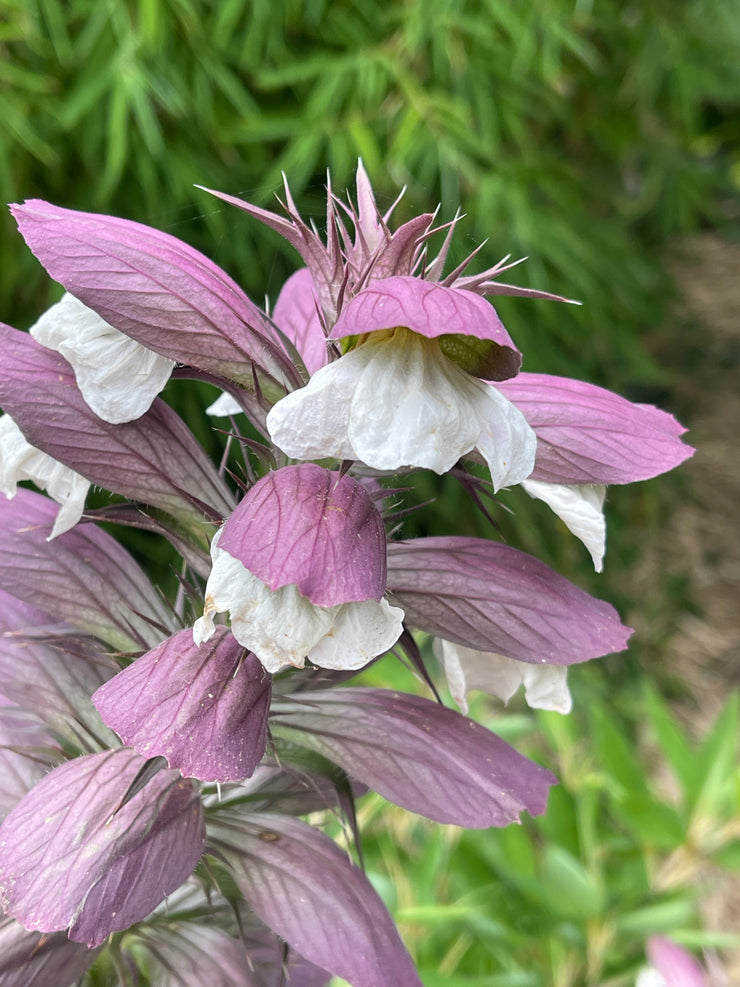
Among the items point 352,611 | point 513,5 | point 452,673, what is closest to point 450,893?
point 452,673

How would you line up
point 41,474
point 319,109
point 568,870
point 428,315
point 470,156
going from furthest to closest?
point 470,156
point 319,109
point 568,870
point 41,474
point 428,315

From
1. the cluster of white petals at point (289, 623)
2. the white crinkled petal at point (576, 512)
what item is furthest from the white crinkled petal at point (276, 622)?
the white crinkled petal at point (576, 512)

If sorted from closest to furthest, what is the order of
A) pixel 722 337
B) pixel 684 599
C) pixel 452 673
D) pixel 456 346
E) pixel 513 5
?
pixel 456 346
pixel 452 673
pixel 513 5
pixel 684 599
pixel 722 337

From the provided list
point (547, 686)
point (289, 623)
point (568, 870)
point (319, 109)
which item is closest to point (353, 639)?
point (289, 623)

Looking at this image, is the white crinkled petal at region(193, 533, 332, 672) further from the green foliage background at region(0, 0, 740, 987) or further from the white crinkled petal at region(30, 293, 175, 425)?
the green foliage background at region(0, 0, 740, 987)

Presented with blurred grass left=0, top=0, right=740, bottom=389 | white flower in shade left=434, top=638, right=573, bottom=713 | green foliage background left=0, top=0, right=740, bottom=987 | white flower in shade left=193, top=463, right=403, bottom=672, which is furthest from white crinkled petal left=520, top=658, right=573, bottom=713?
blurred grass left=0, top=0, right=740, bottom=389

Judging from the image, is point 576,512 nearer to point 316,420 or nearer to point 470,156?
point 316,420

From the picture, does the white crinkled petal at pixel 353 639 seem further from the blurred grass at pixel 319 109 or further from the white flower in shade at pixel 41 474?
the blurred grass at pixel 319 109

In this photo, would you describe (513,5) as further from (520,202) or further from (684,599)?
(684,599)
